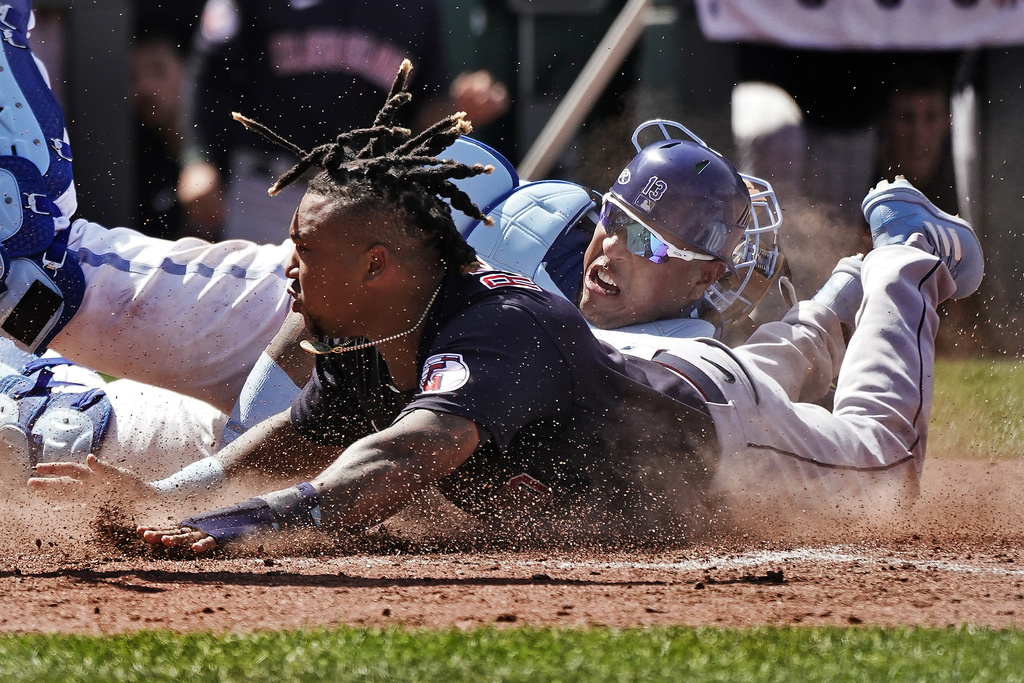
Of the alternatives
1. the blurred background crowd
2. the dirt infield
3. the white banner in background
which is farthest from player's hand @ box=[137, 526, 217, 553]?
the white banner in background

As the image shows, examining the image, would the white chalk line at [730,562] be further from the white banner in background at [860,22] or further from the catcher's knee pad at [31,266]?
the white banner in background at [860,22]

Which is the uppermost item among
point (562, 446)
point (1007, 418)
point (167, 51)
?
point (167, 51)

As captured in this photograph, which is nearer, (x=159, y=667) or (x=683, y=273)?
(x=159, y=667)

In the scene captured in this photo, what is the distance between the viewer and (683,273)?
17.4 feet

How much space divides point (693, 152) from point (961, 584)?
2.14 meters

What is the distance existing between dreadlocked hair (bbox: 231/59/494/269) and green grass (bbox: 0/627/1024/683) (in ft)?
4.55

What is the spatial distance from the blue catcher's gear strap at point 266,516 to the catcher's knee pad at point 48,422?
1632 millimetres

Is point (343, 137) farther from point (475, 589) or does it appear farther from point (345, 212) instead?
point (475, 589)

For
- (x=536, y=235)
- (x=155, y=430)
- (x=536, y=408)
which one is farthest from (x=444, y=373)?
(x=155, y=430)

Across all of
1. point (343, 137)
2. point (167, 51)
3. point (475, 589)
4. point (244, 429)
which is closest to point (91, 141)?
point (167, 51)

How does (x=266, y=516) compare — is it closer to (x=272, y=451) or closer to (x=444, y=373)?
(x=444, y=373)

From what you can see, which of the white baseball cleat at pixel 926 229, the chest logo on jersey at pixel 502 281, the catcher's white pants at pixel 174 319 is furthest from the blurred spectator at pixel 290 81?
the chest logo on jersey at pixel 502 281

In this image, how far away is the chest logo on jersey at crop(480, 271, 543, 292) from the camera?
4.04 m

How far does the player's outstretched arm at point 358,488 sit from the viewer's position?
142 inches
